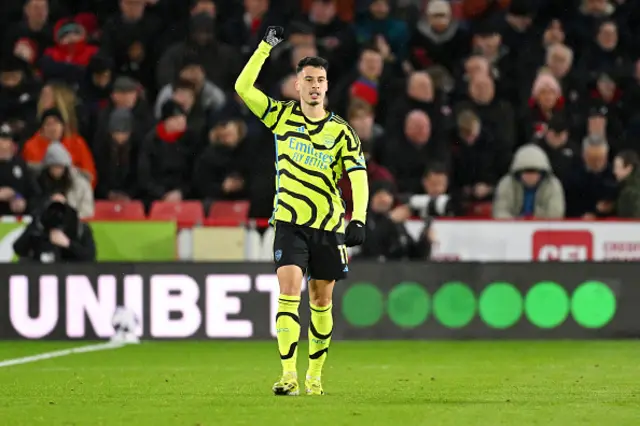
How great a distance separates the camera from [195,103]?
59.7 ft

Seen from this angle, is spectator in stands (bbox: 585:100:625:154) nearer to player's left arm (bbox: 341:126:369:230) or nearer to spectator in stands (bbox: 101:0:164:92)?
spectator in stands (bbox: 101:0:164:92)

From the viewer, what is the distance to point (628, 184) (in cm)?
1703

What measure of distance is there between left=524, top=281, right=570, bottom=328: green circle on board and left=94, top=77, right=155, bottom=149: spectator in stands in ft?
17.2

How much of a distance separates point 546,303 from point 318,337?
20.3 ft

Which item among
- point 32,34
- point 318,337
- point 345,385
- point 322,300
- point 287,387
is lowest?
point 345,385

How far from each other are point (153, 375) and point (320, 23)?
29.6 feet

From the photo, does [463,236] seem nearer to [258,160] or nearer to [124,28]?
[258,160]

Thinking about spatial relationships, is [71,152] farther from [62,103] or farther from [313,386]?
[313,386]

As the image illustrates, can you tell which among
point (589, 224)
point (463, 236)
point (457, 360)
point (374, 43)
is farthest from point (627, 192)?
point (457, 360)

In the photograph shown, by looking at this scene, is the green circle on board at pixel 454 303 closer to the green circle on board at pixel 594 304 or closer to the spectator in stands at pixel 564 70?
the green circle on board at pixel 594 304

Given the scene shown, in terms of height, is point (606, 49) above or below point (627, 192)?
above

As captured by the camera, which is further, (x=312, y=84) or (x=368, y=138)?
(x=368, y=138)

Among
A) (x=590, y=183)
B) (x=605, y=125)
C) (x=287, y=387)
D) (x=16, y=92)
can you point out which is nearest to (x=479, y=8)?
(x=605, y=125)

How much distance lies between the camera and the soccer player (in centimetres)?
934
